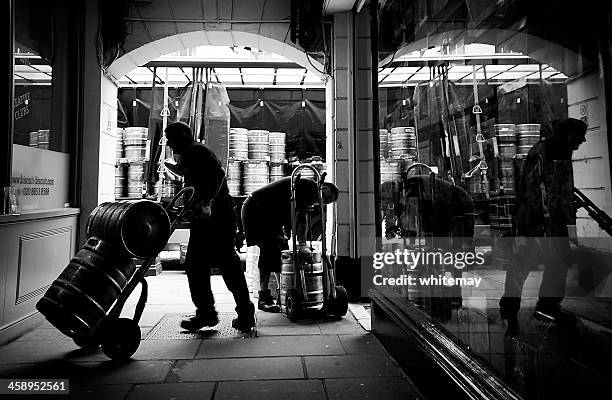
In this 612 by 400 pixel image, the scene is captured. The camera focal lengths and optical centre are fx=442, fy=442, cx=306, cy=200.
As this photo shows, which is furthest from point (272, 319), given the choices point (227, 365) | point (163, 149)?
point (163, 149)

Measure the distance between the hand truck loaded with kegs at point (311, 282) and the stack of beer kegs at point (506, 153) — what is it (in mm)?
2003

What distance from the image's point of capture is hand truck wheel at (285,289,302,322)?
452cm

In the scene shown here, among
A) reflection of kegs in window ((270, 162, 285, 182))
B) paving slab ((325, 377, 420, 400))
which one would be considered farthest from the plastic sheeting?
paving slab ((325, 377, 420, 400))

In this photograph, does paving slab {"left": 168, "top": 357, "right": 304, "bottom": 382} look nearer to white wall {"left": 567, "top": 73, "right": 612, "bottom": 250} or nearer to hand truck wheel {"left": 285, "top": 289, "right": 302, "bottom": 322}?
hand truck wheel {"left": 285, "top": 289, "right": 302, "bottom": 322}

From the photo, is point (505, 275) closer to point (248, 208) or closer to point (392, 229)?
point (392, 229)

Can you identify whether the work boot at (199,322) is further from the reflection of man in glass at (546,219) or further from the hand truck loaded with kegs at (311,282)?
the reflection of man in glass at (546,219)

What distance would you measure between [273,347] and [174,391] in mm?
1098

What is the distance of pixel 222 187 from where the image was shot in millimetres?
4223

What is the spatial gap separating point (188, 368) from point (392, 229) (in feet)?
7.61

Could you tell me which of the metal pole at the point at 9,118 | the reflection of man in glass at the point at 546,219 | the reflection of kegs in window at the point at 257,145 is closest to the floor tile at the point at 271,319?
the reflection of man in glass at the point at 546,219

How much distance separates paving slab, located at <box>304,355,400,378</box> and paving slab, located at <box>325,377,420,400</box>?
0.10 meters

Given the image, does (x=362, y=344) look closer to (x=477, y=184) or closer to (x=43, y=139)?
(x=477, y=184)

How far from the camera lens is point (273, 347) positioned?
3719 millimetres

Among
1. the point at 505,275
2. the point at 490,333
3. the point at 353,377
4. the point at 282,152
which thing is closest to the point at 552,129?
the point at 505,275
